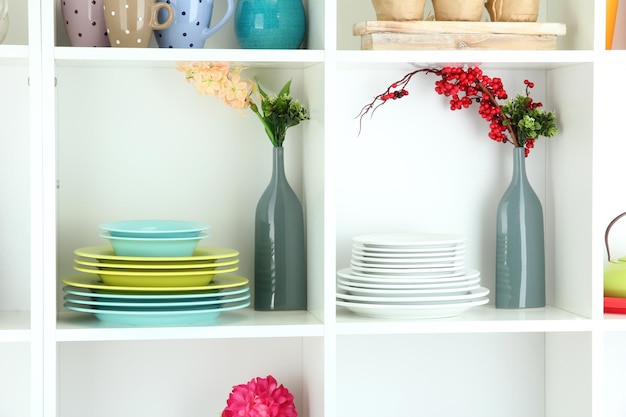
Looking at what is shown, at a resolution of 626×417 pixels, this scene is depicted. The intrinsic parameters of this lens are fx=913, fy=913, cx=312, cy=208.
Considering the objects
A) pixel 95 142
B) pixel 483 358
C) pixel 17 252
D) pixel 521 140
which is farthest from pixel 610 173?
pixel 17 252

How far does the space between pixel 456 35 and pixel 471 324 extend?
50 centimetres

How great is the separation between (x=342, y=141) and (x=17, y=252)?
2.15 feet

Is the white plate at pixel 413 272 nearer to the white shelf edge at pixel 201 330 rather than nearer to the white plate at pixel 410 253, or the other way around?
the white plate at pixel 410 253

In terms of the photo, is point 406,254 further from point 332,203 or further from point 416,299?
point 332,203

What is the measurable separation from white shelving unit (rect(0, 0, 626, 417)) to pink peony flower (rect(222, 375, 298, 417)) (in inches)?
2.2

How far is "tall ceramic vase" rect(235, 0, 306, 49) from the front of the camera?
163 centimetres

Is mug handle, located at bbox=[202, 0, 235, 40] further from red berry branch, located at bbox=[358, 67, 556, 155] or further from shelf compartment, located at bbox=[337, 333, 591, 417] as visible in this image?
shelf compartment, located at bbox=[337, 333, 591, 417]

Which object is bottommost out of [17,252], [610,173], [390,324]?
[390,324]

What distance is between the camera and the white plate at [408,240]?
1.62m

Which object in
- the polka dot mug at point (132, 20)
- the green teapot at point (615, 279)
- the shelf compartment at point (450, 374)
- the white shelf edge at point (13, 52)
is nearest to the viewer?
the white shelf edge at point (13, 52)

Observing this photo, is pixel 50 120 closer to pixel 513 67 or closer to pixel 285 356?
pixel 285 356

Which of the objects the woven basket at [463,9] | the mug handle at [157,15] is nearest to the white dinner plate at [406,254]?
the woven basket at [463,9]

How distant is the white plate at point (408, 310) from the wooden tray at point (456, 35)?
45 centimetres

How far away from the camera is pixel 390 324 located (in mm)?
1555
